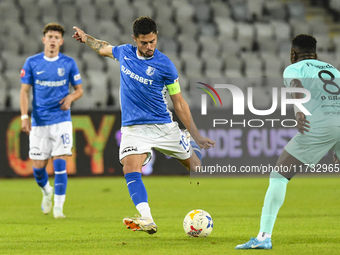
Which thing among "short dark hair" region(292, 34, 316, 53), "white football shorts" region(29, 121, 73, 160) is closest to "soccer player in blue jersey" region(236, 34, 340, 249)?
"short dark hair" region(292, 34, 316, 53)

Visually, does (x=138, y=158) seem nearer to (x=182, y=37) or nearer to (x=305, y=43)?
(x=305, y=43)

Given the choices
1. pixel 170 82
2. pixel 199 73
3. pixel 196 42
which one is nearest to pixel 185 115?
pixel 170 82

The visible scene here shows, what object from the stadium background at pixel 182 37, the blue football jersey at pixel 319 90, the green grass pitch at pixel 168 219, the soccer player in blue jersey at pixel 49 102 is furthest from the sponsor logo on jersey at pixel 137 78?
the stadium background at pixel 182 37

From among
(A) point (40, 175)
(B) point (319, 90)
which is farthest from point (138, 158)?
(A) point (40, 175)

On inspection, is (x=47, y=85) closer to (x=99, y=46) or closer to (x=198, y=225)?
(x=99, y=46)

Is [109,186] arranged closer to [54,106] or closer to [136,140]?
[54,106]

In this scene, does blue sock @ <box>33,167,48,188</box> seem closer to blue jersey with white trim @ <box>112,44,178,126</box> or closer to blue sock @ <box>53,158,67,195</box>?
blue sock @ <box>53,158,67,195</box>

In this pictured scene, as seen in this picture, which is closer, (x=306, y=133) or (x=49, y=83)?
(x=306, y=133)

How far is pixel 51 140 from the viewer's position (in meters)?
7.39

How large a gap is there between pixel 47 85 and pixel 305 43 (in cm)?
390

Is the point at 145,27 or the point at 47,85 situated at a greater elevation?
the point at 145,27

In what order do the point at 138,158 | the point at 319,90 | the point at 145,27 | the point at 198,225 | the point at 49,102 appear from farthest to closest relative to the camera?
the point at 49,102 → the point at 198,225 → the point at 138,158 → the point at 145,27 → the point at 319,90

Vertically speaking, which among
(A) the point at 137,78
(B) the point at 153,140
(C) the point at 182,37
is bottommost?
(B) the point at 153,140

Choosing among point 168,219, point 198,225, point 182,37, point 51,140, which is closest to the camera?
point 198,225
